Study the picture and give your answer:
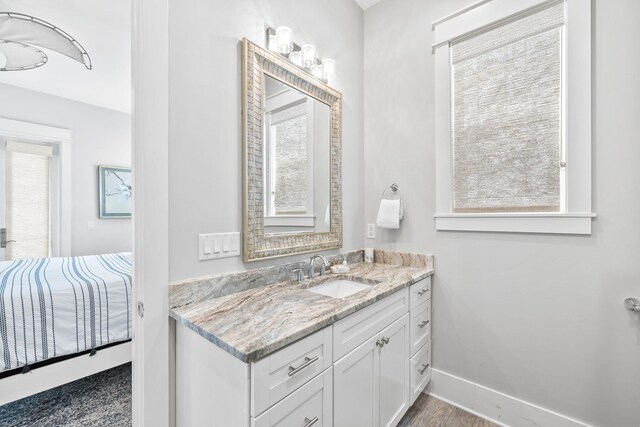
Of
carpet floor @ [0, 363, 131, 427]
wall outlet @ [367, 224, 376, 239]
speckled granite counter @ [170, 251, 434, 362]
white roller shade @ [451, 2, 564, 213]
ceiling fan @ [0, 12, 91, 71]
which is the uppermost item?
ceiling fan @ [0, 12, 91, 71]

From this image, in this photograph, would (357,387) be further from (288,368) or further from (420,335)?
(420,335)

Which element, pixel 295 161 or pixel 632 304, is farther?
pixel 295 161

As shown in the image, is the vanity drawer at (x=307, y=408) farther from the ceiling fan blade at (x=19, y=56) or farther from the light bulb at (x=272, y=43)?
the ceiling fan blade at (x=19, y=56)

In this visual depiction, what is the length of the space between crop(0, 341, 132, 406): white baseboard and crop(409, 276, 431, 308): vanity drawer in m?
2.07

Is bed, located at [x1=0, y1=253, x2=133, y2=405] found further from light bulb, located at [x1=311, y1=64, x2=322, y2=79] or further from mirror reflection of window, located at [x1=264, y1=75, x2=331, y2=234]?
light bulb, located at [x1=311, y1=64, x2=322, y2=79]

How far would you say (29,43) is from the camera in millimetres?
2396

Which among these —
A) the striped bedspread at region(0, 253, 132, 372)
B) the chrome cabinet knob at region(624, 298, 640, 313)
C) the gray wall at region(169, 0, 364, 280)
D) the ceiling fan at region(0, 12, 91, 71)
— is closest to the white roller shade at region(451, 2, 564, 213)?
the chrome cabinet knob at region(624, 298, 640, 313)

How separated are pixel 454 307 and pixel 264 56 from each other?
1863mm

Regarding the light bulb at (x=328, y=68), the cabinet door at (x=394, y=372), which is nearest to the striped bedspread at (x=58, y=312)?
the cabinet door at (x=394, y=372)

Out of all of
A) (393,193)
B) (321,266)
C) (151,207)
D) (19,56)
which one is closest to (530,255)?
(393,193)

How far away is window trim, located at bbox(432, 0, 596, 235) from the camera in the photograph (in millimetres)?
1378

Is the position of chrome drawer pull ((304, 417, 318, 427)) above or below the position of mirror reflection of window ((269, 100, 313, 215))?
below

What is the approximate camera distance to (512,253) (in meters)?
1.61

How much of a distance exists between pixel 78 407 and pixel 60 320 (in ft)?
1.93
